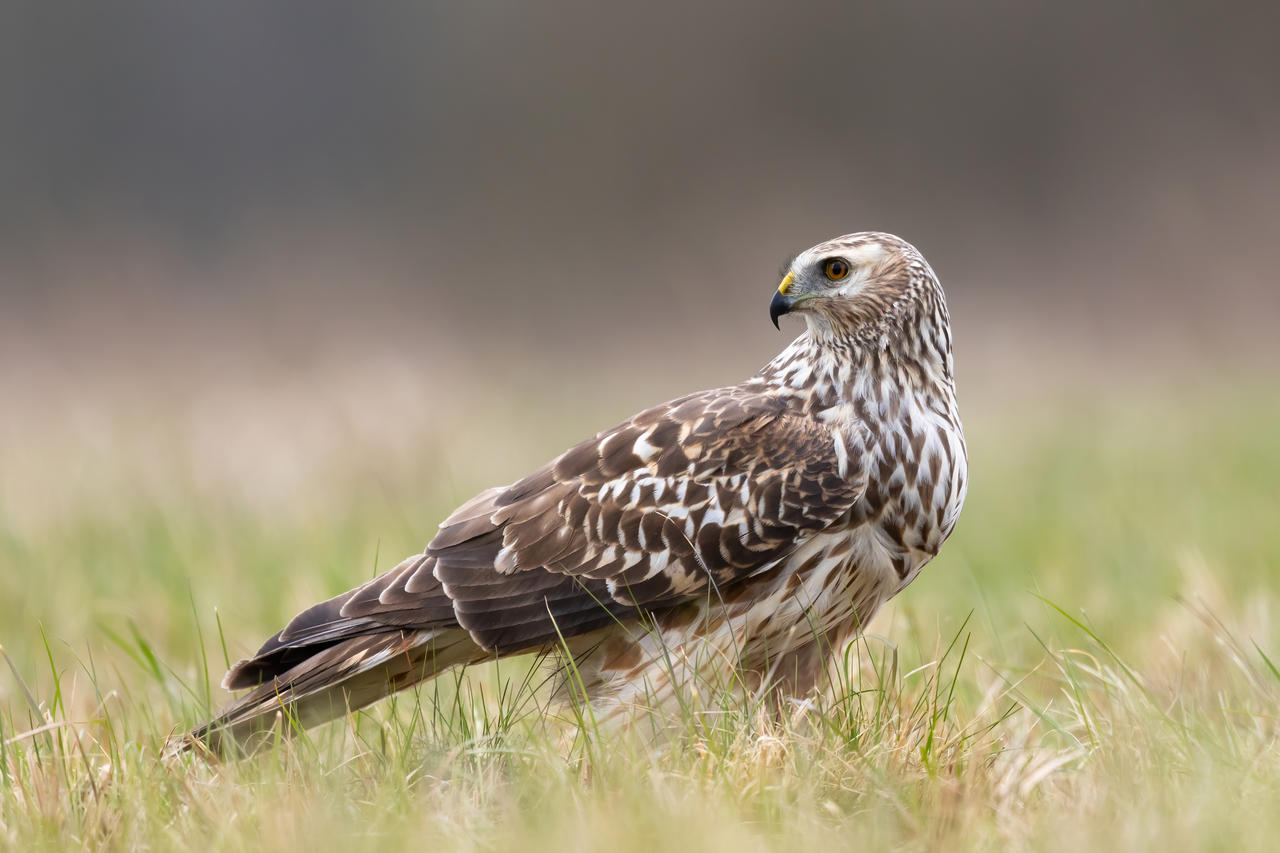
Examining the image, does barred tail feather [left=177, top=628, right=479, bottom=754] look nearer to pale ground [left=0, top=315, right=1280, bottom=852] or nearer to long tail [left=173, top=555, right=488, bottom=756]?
long tail [left=173, top=555, right=488, bottom=756]

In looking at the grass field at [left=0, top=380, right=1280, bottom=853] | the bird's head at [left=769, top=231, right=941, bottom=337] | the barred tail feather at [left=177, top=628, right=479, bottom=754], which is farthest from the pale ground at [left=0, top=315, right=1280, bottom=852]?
the bird's head at [left=769, top=231, right=941, bottom=337]

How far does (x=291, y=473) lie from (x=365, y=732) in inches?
179

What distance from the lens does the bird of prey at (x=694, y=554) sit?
3719mm

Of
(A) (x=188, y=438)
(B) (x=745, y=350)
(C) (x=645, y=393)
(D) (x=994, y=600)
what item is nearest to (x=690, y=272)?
(B) (x=745, y=350)

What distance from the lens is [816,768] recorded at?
9.94 ft

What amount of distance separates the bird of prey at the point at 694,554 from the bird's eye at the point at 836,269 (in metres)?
0.11

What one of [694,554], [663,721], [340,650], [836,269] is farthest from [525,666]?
[836,269]

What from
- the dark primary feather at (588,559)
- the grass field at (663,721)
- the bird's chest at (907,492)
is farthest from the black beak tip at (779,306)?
the grass field at (663,721)

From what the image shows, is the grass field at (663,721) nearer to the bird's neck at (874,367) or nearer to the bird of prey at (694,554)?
the bird of prey at (694,554)

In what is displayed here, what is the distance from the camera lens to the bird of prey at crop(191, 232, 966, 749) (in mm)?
3719

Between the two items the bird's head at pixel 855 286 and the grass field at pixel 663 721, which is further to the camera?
the bird's head at pixel 855 286

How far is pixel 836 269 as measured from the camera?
4121 millimetres

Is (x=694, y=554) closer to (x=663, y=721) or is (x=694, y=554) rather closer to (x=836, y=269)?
(x=663, y=721)

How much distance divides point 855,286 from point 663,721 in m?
1.35
